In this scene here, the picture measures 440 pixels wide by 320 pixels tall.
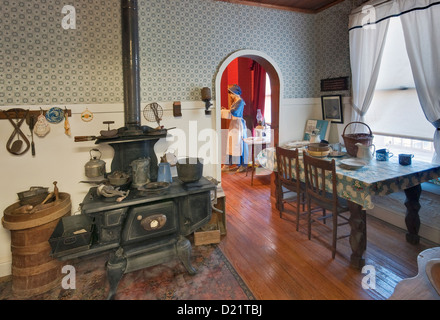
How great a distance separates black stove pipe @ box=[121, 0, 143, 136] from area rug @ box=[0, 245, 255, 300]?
123 centimetres

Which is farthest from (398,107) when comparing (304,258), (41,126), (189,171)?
(41,126)

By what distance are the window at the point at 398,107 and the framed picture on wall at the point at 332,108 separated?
0.37 meters

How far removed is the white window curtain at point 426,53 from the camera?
234 centimetres

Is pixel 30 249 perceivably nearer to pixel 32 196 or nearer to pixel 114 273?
pixel 32 196

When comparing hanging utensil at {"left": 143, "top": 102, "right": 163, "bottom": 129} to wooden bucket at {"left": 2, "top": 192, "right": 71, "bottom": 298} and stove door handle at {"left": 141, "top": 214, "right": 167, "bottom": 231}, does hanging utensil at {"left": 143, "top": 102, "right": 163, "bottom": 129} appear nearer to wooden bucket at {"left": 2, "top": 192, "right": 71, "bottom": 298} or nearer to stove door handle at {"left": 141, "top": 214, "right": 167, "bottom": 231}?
stove door handle at {"left": 141, "top": 214, "right": 167, "bottom": 231}

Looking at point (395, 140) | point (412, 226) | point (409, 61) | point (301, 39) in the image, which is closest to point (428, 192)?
point (412, 226)

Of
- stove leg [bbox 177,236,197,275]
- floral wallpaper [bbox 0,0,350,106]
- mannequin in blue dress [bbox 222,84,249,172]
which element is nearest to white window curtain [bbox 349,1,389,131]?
floral wallpaper [bbox 0,0,350,106]

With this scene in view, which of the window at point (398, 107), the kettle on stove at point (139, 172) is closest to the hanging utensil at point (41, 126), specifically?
the kettle on stove at point (139, 172)

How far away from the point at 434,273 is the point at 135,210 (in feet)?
5.71

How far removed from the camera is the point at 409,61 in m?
2.62

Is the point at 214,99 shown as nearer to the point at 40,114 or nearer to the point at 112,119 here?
the point at 112,119

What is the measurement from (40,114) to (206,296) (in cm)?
204

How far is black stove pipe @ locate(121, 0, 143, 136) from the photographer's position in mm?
2387
